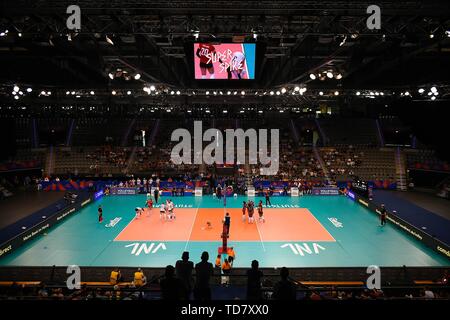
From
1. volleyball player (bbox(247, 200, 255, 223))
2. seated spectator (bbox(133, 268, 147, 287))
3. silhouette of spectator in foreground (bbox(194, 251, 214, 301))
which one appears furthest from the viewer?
volleyball player (bbox(247, 200, 255, 223))

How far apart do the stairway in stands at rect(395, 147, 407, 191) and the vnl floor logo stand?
13.4 metres

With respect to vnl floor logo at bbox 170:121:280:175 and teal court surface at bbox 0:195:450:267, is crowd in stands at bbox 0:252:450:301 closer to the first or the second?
teal court surface at bbox 0:195:450:267

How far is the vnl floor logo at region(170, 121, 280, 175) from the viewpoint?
40.3 meters

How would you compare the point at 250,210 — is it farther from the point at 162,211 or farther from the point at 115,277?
the point at 115,277

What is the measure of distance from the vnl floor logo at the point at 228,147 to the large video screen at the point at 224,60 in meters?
18.4

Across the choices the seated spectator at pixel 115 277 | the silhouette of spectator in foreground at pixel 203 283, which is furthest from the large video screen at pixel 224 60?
the silhouette of spectator in foreground at pixel 203 283

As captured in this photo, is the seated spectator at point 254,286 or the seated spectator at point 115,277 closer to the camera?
the seated spectator at point 254,286

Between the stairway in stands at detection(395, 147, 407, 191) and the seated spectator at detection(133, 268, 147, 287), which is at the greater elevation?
the stairway in stands at detection(395, 147, 407, 191)

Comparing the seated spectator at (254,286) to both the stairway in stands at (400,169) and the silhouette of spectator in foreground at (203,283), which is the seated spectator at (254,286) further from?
the stairway in stands at (400,169)

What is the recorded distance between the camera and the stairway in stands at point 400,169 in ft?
115

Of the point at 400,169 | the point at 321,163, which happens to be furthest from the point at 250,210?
the point at 400,169

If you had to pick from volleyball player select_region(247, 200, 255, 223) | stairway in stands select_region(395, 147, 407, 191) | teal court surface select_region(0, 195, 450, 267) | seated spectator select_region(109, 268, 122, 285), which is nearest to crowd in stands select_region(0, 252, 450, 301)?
seated spectator select_region(109, 268, 122, 285)

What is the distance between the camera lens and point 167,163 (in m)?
39.6

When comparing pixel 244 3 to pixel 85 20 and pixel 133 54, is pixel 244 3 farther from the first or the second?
pixel 133 54
